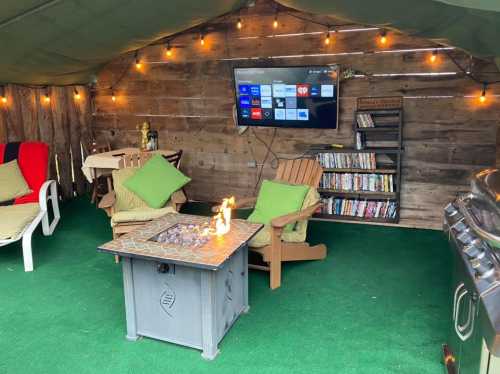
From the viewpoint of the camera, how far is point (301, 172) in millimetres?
4723

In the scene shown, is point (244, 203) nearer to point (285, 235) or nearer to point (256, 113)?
point (285, 235)

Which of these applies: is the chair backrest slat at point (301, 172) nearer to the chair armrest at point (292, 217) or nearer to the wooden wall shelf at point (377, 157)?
the chair armrest at point (292, 217)

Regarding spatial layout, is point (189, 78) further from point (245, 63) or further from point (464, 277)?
point (464, 277)

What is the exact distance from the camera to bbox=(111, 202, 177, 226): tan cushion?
4.32 metres

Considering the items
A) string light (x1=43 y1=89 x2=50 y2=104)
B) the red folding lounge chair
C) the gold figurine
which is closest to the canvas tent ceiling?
string light (x1=43 y1=89 x2=50 y2=104)

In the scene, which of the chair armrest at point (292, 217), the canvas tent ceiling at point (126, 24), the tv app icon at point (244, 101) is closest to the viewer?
the canvas tent ceiling at point (126, 24)

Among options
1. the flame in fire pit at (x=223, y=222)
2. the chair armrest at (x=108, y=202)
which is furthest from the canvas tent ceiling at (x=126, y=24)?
the flame in fire pit at (x=223, y=222)

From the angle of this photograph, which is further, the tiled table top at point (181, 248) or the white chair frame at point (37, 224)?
the white chair frame at point (37, 224)

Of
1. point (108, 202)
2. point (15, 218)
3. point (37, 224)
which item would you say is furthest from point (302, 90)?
point (15, 218)

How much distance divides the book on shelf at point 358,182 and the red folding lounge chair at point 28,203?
3.18m

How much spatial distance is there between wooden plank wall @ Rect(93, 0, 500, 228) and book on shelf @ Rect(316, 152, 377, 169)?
0.78 ft

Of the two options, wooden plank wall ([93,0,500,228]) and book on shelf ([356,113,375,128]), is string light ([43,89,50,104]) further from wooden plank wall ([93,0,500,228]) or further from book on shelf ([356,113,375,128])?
book on shelf ([356,113,375,128])

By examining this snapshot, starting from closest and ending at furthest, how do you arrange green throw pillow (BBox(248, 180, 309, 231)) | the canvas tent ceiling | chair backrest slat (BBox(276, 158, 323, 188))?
the canvas tent ceiling < green throw pillow (BBox(248, 180, 309, 231)) < chair backrest slat (BBox(276, 158, 323, 188))

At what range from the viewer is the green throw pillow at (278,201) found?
4.25 m
